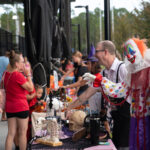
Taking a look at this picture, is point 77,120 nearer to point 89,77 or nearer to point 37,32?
point 89,77

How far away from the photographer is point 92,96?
4883 millimetres

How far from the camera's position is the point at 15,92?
5707 mm

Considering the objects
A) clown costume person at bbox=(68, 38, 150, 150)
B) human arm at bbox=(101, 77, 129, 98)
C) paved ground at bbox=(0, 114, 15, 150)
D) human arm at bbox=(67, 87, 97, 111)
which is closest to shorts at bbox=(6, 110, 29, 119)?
human arm at bbox=(67, 87, 97, 111)

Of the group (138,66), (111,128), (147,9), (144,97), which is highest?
(147,9)

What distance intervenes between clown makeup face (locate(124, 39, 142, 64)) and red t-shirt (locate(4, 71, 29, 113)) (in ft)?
9.66

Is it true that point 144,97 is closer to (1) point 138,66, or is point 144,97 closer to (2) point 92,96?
(1) point 138,66

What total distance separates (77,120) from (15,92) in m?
2.01

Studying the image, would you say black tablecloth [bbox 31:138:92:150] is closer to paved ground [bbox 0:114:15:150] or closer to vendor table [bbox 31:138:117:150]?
vendor table [bbox 31:138:117:150]

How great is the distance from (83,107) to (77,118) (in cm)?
125

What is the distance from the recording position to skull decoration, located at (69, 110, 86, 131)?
13.1 ft

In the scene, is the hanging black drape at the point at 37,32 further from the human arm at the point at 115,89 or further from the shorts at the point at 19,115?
the human arm at the point at 115,89

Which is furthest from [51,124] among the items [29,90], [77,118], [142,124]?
[29,90]

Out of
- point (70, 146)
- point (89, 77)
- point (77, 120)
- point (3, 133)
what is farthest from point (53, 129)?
point (3, 133)

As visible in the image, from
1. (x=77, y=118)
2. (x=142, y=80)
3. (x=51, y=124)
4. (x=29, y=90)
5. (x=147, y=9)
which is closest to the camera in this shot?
(x=142, y=80)
